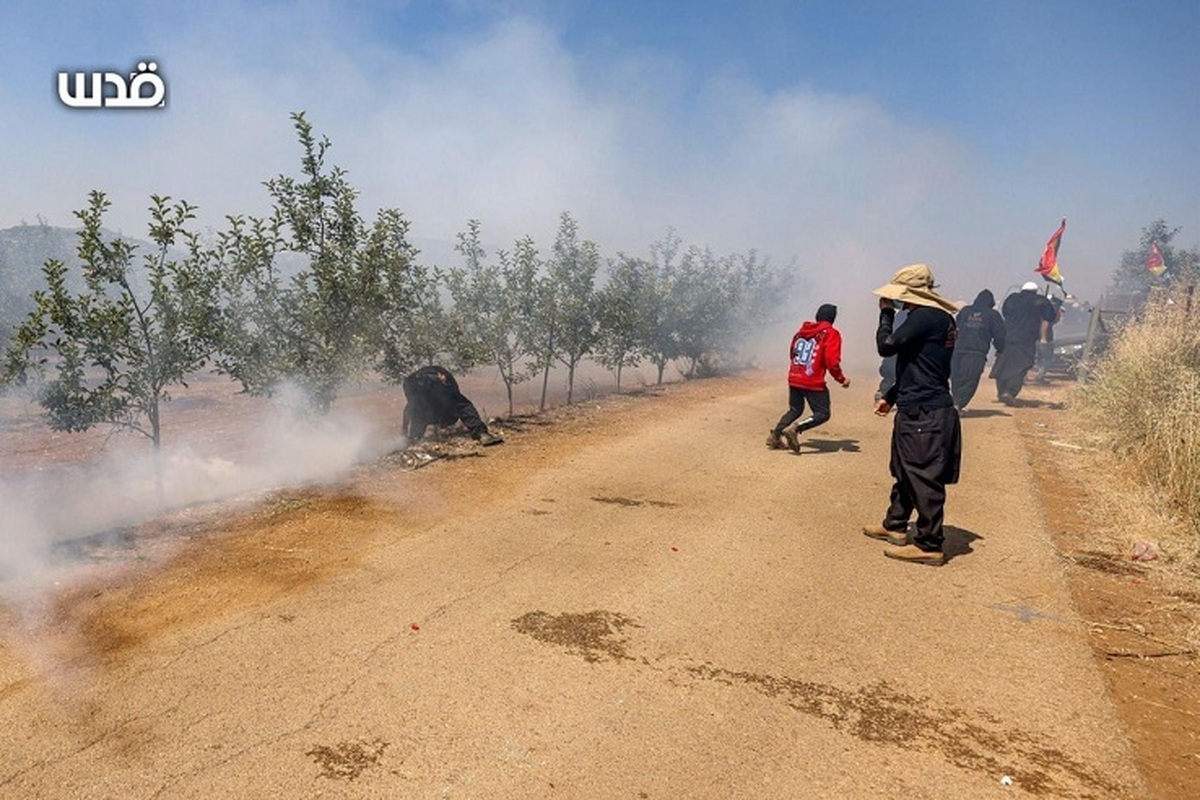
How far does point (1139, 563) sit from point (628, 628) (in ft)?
13.6

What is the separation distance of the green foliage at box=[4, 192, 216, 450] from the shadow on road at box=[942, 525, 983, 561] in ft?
26.1

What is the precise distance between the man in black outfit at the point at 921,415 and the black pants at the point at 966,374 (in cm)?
732

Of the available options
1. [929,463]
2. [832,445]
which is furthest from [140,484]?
[929,463]

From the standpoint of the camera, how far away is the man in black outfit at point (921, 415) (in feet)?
17.4

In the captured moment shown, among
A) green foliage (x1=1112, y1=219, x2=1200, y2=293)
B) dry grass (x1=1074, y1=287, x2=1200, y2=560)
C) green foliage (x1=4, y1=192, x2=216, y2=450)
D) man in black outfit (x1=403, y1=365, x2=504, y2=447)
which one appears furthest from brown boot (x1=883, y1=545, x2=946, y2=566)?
green foliage (x1=1112, y1=219, x2=1200, y2=293)

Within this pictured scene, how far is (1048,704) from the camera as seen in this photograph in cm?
348

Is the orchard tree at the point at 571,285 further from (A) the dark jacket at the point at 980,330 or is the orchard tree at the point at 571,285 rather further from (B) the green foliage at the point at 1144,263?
(B) the green foliage at the point at 1144,263

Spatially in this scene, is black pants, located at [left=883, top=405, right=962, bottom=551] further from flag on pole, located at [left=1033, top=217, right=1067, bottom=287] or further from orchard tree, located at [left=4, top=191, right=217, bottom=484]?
flag on pole, located at [left=1033, top=217, right=1067, bottom=287]

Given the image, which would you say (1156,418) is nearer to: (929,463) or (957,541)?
(957,541)

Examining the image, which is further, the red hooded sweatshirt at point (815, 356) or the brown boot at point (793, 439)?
the brown boot at point (793, 439)

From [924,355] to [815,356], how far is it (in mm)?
3113

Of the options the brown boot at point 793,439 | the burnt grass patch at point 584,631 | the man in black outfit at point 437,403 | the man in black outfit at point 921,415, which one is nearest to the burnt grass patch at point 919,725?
the burnt grass patch at point 584,631

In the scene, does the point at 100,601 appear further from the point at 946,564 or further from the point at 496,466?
the point at 946,564

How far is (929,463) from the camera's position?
5.34 metres
